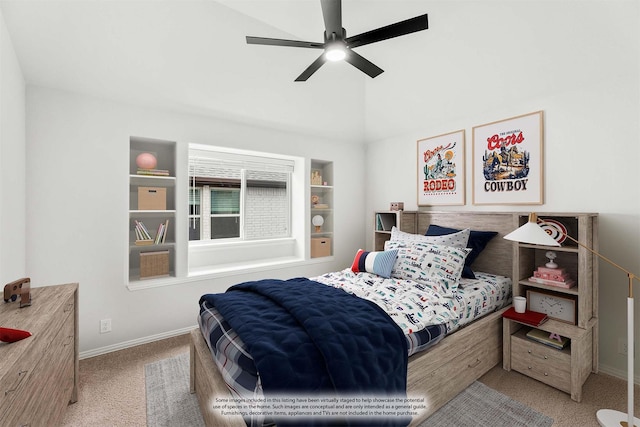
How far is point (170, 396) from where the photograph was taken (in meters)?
2.05

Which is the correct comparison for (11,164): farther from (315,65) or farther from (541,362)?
(541,362)

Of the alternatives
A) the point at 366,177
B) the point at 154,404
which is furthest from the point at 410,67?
the point at 154,404

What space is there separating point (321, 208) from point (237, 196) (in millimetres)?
1198

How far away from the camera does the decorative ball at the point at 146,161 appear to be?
2.83 metres

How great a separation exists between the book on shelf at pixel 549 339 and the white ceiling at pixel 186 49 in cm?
274

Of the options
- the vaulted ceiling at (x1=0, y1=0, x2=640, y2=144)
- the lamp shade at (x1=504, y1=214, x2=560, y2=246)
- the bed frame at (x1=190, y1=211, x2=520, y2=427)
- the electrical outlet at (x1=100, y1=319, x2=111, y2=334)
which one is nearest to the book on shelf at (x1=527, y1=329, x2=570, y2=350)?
the bed frame at (x1=190, y1=211, x2=520, y2=427)

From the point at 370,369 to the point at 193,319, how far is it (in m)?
2.45

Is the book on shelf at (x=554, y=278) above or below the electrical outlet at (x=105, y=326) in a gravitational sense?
above

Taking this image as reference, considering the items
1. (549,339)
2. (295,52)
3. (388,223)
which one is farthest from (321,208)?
(549,339)

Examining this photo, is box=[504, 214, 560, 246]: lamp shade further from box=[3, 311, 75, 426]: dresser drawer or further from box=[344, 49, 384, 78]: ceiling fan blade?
box=[3, 311, 75, 426]: dresser drawer

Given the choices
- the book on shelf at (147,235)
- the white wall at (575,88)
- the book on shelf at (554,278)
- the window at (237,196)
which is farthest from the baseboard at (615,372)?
the book on shelf at (147,235)

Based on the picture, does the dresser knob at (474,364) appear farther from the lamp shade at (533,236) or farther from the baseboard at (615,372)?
the baseboard at (615,372)

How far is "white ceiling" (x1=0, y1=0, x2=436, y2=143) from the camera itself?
2.09 m

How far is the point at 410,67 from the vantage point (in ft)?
9.93
